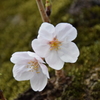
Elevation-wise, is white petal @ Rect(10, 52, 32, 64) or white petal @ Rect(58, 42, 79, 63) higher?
white petal @ Rect(10, 52, 32, 64)

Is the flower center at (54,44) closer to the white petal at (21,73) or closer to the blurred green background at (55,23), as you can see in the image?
the white petal at (21,73)

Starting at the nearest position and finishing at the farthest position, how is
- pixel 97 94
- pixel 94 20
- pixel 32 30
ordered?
pixel 97 94, pixel 94 20, pixel 32 30

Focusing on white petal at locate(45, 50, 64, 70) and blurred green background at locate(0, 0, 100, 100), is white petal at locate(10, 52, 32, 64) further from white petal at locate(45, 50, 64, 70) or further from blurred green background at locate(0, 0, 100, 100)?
blurred green background at locate(0, 0, 100, 100)

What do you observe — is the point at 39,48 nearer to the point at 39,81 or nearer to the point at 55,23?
the point at 39,81

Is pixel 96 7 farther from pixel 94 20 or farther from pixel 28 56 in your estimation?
pixel 28 56

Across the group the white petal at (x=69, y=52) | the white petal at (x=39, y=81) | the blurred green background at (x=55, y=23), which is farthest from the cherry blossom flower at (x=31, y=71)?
the blurred green background at (x=55, y=23)

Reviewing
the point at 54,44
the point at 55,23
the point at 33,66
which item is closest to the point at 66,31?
the point at 54,44

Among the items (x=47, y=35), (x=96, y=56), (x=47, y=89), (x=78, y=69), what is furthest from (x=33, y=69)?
(x=96, y=56)

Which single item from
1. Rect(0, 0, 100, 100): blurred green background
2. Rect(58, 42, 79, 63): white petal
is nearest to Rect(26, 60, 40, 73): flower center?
Rect(58, 42, 79, 63): white petal
